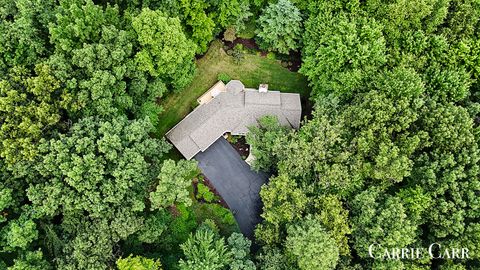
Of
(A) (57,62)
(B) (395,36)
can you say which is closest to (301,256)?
(B) (395,36)

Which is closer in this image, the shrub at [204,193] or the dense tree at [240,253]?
the dense tree at [240,253]

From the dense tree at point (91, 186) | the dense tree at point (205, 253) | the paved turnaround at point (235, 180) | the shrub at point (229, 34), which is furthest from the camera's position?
the shrub at point (229, 34)

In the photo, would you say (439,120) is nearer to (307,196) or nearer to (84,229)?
(307,196)

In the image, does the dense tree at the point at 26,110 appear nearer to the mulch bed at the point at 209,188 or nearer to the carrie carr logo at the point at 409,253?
the mulch bed at the point at 209,188

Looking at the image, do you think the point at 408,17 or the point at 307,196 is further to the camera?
the point at 408,17

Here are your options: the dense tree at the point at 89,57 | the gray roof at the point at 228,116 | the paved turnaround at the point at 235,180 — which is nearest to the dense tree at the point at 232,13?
the gray roof at the point at 228,116

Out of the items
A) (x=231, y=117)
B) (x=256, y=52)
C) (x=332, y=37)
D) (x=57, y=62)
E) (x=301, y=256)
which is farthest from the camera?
(x=256, y=52)

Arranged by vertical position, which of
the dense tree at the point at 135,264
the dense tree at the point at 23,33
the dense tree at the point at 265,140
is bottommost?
the dense tree at the point at 135,264

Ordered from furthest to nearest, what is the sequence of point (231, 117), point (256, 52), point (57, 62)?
point (256, 52)
point (231, 117)
point (57, 62)
